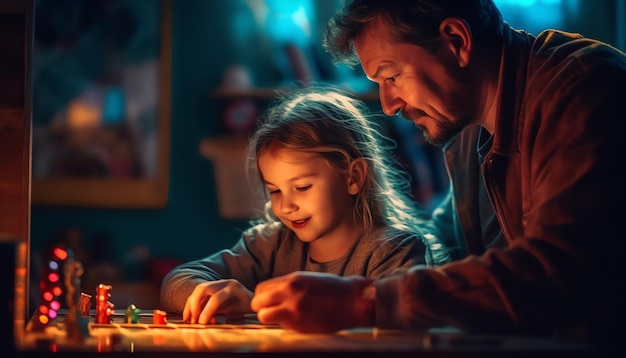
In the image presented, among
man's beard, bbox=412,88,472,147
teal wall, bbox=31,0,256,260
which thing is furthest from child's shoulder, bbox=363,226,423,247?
teal wall, bbox=31,0,256,260

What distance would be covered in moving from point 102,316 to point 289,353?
47 centimetres

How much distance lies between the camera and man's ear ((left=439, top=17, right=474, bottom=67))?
1.37 m

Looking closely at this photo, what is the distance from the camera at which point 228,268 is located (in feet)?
5.36

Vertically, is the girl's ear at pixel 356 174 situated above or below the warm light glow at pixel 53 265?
above

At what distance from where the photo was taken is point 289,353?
0.92 meters

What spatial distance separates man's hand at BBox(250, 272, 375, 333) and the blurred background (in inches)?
110

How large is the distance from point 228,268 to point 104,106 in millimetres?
2473

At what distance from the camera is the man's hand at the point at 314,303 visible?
3.38ft

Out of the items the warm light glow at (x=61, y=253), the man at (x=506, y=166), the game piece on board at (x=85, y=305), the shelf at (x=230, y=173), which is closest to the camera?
the man at (x=506, y=166)

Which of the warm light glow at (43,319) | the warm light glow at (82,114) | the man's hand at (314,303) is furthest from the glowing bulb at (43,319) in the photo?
the warm light glow at (82,114)

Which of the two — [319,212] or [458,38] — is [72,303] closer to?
[319,212]

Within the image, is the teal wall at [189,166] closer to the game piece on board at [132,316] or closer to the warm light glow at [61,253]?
the game piece on board at [132,316]

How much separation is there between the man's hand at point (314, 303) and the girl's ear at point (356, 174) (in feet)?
1.99

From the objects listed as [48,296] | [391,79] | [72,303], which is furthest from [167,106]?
[72,303]
